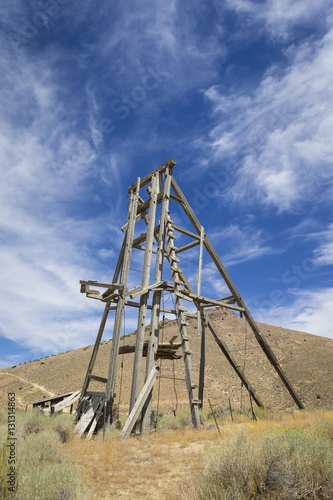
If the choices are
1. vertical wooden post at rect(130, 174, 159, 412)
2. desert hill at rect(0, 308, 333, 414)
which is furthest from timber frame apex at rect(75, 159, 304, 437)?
desert hill at rect(0, 308, 333, 414)

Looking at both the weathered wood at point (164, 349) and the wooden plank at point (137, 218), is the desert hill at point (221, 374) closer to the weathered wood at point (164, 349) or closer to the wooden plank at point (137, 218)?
the weathered wood at point (164, 349)

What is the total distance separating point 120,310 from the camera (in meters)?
11.7

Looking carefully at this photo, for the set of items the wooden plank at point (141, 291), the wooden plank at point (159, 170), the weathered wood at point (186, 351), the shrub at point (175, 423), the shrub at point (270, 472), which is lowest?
the shrub at point (175, 423)

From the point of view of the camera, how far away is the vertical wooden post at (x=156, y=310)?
10164 mm

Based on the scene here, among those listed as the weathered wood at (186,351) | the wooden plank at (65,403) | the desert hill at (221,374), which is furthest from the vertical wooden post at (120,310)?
the desert hill at (221,374)

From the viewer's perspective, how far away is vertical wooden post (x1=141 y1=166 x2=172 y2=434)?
1016 cm

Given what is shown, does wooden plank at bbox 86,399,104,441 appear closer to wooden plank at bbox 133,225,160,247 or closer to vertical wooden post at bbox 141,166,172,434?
vertical wooden post at bbox 141,166,172,434

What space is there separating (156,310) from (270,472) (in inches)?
297

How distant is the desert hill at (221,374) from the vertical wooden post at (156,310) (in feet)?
30.7

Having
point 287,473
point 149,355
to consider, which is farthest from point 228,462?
point 149,355

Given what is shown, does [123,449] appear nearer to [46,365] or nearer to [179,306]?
[179,306]

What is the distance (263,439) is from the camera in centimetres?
504

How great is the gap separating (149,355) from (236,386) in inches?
757

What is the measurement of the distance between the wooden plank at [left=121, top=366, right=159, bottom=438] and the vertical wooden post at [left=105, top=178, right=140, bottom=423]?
51.6 inches
